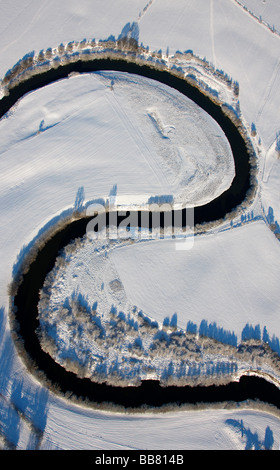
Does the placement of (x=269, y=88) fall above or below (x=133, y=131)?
above

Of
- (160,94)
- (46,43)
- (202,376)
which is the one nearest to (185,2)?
(160,94)

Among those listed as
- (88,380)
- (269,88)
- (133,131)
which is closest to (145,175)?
(133,131)

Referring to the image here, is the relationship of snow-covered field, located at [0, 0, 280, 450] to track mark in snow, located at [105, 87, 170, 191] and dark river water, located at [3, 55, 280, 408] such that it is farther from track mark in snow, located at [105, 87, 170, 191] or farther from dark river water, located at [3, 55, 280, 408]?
dark river water, located at [3, 55, 280, 408]

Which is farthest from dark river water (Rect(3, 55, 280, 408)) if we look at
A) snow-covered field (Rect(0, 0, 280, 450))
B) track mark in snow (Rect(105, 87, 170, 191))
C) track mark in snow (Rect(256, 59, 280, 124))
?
track mark in snow (Rect(105, 87, 170, 191))

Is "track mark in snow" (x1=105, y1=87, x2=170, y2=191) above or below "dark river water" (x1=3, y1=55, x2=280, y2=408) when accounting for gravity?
above

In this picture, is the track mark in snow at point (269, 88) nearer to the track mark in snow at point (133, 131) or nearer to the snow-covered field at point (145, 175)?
the snow-covered field at point (145, 175)

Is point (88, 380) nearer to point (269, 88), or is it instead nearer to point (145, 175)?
point (145, 175)
